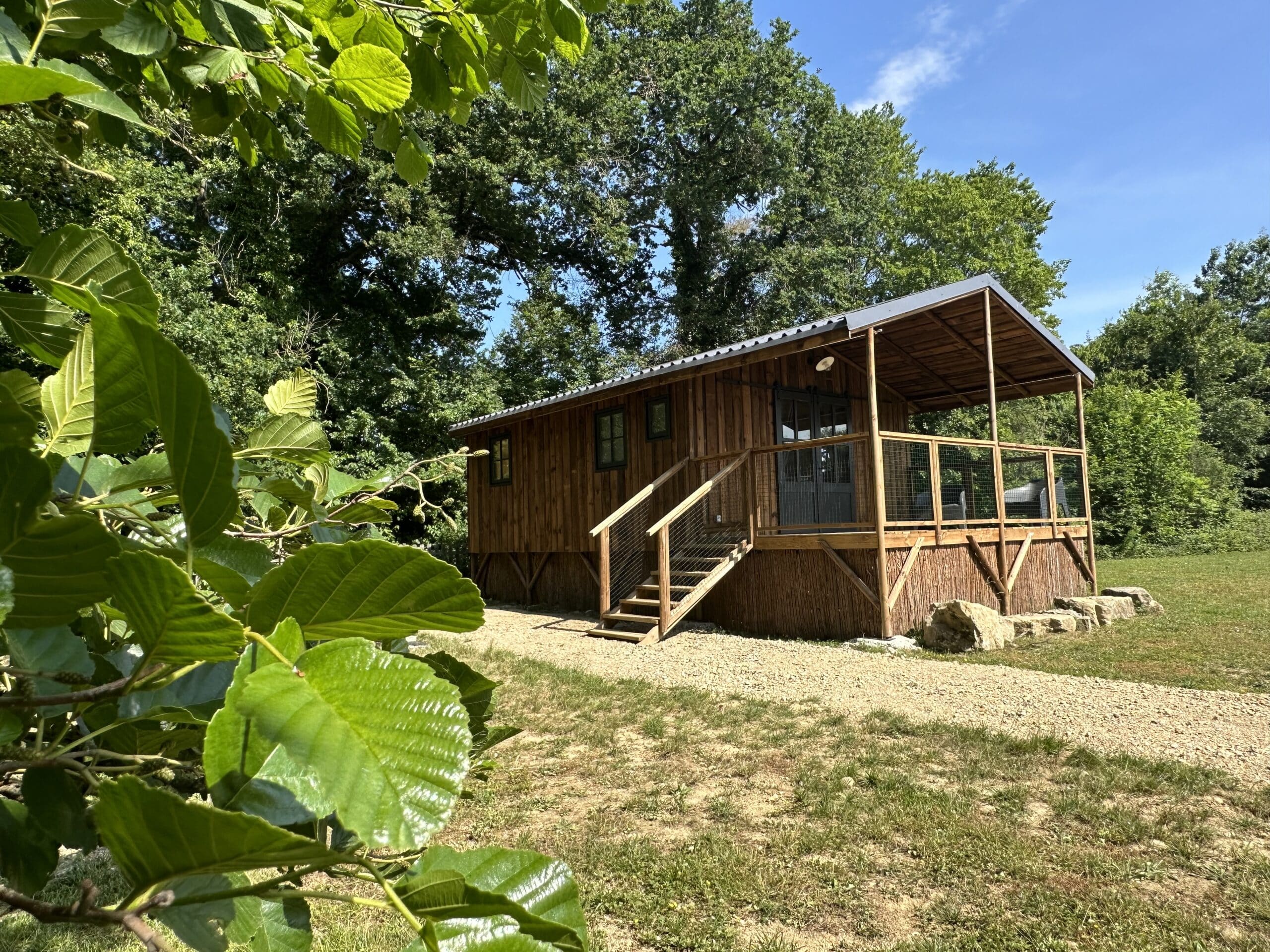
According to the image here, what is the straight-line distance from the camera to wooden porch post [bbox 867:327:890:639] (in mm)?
8977

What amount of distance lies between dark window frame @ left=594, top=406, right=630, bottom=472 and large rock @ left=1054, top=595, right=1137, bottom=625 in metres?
6.86

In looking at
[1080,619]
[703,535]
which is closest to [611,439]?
[703,535]

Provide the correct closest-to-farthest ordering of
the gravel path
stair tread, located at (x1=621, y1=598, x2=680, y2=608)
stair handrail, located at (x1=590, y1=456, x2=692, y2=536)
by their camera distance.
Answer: the gravel path → stair tread, located at (x1=621, y1=598, x2=680, y2=608) → stair handrail, located at (x1=590, y1=456, x2=692, y2=536)

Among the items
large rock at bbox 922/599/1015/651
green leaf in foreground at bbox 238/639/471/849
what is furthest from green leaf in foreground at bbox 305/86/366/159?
large rock at bbox 922/599/1015/651

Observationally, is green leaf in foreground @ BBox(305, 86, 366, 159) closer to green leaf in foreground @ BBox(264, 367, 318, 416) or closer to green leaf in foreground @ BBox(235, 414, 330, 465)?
green leaf in foreground @ BBox(264, 367, 318, 416)

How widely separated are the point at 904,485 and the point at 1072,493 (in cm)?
469

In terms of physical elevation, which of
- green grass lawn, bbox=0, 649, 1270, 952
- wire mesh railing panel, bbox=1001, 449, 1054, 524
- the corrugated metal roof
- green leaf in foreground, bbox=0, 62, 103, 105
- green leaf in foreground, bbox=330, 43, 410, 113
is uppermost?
the corrugated metal roof

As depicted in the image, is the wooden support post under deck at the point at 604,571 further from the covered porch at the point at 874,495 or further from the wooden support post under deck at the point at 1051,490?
the wooden support post under deck at the point at 1051,490

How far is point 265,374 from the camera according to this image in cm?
1581

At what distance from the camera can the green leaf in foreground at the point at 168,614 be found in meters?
0.38

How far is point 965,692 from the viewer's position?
640cm

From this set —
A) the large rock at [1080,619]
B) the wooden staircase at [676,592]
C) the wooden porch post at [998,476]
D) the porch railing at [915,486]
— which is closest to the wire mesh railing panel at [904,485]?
the porch railing at [915,486]

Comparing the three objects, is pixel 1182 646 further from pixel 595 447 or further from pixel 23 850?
pixel 23 850

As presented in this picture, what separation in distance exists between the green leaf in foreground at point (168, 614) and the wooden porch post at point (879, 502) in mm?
9139
